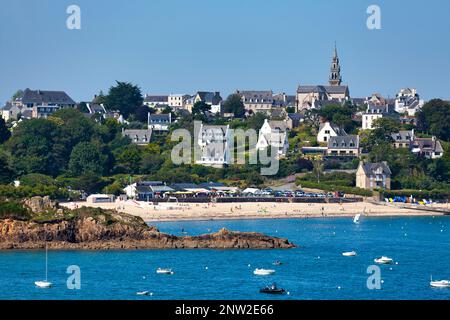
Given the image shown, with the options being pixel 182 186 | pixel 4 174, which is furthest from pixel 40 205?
pixel 182 186

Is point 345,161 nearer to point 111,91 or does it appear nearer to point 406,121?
point 406,121

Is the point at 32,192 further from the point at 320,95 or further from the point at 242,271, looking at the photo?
the point at 320,95

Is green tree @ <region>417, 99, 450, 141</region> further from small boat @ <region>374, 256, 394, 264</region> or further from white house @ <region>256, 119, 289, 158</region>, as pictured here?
small boat @ <region>374, 256, 394, 264</region>

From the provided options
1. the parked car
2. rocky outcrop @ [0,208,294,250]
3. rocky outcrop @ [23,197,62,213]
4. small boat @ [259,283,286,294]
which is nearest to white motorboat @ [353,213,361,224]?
the parked car

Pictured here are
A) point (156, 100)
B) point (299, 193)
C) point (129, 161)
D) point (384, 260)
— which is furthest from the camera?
point (156, 100)
